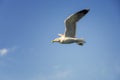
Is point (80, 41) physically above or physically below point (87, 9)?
below

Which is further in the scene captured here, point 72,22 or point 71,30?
point 71,30

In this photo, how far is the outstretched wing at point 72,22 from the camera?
90.2ft

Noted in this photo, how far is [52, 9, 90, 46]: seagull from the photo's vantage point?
90.5 ft

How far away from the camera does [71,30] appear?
95.7ft

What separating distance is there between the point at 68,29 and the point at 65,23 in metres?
0.77

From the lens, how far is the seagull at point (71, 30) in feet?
90.5

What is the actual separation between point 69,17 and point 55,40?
11.6 feet

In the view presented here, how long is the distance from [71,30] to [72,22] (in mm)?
978

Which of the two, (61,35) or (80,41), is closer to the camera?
(80,41)

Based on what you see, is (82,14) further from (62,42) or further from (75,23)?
(62,42)

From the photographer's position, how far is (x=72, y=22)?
2847cm

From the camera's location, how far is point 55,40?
101ft

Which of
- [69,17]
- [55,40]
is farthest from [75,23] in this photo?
[55,40]

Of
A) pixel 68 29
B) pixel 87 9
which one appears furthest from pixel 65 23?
pixel 87 9
